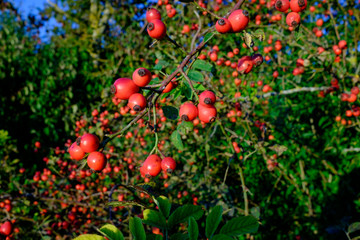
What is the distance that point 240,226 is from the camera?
2.46 feet

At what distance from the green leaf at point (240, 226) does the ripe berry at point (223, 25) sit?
2.46 ft

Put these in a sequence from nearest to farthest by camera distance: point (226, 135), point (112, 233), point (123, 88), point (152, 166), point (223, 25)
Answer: point (112, 233)
point (223, 25)
point (123, 88)
point (152, 166)
point (226, 135)

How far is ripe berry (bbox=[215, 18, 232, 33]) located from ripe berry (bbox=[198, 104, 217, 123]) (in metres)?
0.35

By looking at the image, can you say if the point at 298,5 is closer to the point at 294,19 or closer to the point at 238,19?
the point at 294,19

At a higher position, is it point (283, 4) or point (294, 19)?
point (283, 4)

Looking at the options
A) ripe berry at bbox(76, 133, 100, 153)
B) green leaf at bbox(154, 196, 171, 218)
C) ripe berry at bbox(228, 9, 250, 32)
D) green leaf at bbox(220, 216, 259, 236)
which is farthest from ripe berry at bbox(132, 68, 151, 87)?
green leaf at bbox(220, 216, 259, 236)

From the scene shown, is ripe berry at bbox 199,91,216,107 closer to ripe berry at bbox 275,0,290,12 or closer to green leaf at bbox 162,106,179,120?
green leaf at bbox 162,106,179,120

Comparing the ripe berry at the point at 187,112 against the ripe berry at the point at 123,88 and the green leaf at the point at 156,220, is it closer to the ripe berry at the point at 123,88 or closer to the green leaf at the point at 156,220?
the ripe berry at the point at 123,88

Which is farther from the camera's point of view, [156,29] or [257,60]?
[257,60]

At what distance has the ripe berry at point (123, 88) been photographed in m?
1.14

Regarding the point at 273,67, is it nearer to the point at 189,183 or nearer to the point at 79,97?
the point at 189,183

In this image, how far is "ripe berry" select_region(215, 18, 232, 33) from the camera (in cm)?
103

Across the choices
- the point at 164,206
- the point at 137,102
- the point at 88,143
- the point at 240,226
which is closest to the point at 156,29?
the point at 137,102

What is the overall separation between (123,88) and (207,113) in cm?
42
